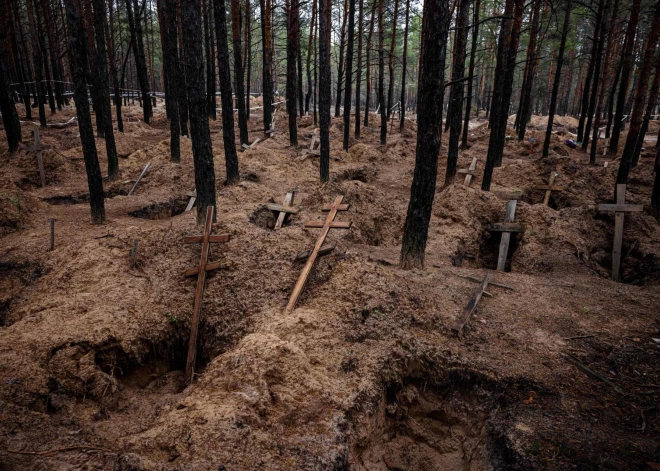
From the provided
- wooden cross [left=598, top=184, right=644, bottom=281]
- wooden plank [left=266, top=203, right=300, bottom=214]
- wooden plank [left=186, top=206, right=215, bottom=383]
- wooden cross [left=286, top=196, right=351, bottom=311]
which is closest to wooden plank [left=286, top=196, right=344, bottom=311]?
wooden cross [left=286, top=196, right=351, bottom=311]

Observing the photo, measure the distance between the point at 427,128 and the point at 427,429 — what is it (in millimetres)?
5007

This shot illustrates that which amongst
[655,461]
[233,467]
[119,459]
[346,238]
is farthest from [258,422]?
[346,238]

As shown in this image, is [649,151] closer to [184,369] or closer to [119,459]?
[184,369]

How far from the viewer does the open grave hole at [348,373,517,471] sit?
4383 millimetres

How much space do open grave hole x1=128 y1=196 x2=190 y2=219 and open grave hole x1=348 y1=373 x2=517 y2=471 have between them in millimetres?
9413

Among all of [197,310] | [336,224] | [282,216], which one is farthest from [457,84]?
[197,310]

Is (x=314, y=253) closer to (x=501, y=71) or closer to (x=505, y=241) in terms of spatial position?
(x=505, y=241)

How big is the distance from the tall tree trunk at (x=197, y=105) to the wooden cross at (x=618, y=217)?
1024 cm

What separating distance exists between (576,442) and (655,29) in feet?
40.7

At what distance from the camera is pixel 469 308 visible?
6297 mm

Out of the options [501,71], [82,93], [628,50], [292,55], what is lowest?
[82,93]

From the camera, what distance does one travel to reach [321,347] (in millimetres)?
5242

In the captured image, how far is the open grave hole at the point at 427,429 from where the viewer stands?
14.4 feet

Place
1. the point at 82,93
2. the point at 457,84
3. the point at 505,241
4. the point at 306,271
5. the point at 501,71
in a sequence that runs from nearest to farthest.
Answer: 1. the point at 306,271
2. the point at 82,93
3. the point at 505,241
4. the point at 501,71
5. the point at 457,84
